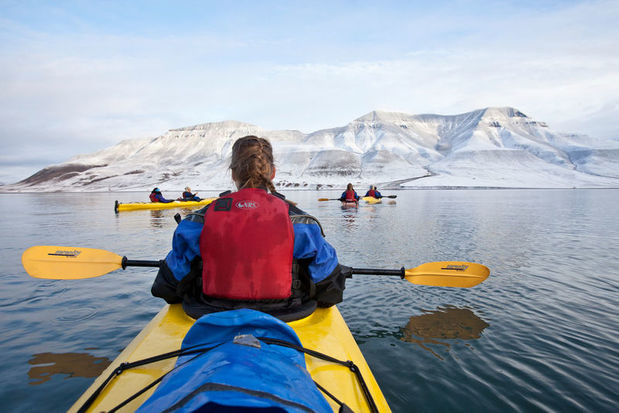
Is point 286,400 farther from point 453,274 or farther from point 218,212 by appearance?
Result: point 453,274

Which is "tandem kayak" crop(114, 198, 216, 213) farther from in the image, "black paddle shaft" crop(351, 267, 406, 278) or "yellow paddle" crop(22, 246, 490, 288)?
"black paddle shaft" crop(351, 267, 406, 278)

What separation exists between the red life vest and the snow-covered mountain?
88.8 m

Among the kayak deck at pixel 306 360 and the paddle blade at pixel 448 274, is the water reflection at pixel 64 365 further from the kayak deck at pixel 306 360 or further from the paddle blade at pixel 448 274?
the paddle blade at pixel 448 274

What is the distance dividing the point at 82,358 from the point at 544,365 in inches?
213

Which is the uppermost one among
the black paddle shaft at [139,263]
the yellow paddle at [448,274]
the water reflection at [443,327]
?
the black paddle shaft at [139,263]

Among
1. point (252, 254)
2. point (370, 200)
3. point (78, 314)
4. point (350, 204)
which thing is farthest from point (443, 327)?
point (370, 200)

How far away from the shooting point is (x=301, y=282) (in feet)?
10.3

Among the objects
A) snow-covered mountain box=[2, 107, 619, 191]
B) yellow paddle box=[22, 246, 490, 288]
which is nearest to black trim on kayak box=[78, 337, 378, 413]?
yellow paddle box=[22, 246, 490, 288]

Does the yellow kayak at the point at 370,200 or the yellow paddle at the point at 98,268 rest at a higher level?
the yellow paddle at the point at 98,268

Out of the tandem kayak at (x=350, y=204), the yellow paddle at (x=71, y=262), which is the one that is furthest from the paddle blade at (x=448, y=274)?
the tandem kayak at (x=350, y=204)

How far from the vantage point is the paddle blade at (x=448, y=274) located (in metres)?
5.25

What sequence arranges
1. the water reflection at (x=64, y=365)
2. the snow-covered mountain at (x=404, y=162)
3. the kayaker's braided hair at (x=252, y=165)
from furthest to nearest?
the snow-covered mountain at (x=404, y=162)
the water reflection at (x=64, y=365)
the kayaker's braided hair at (x=252, y=165)

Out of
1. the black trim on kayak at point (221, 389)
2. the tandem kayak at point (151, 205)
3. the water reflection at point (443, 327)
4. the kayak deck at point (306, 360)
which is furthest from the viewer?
the tandem kayak at point (151, 205)

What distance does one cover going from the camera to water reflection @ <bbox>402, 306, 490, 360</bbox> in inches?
179
